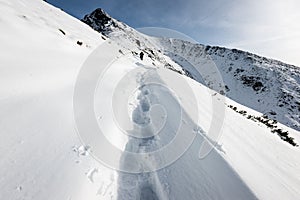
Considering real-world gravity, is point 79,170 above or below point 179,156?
below

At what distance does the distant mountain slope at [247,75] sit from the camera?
131 ft

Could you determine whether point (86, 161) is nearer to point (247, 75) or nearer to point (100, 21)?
point (100, 21)

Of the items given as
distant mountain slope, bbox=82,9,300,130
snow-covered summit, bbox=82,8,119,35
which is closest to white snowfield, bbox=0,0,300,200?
distant mountain slope, bbox=82,9,300,130

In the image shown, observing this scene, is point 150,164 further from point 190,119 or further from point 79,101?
point 79,101

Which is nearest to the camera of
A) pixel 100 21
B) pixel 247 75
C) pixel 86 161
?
pixel 86 161

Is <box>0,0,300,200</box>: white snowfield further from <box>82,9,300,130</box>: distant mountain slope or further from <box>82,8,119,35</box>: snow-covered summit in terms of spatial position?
<box>82,8,119,35</box>: snow-covered summit

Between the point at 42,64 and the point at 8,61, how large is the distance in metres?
1.02

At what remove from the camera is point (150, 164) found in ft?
11.5

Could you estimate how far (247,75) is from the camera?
5772 cm

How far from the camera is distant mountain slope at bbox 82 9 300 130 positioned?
131 ft

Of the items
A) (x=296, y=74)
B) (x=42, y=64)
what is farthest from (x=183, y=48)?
(x=42, y=64)

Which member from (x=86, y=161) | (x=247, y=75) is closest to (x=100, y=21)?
(x=247, y=75)

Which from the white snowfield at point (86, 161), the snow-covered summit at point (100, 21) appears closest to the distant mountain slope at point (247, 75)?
the snow-covered summit at point (100, 21)

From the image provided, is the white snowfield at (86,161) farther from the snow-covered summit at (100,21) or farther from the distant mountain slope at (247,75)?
the snow-covered summit at (100,21)
